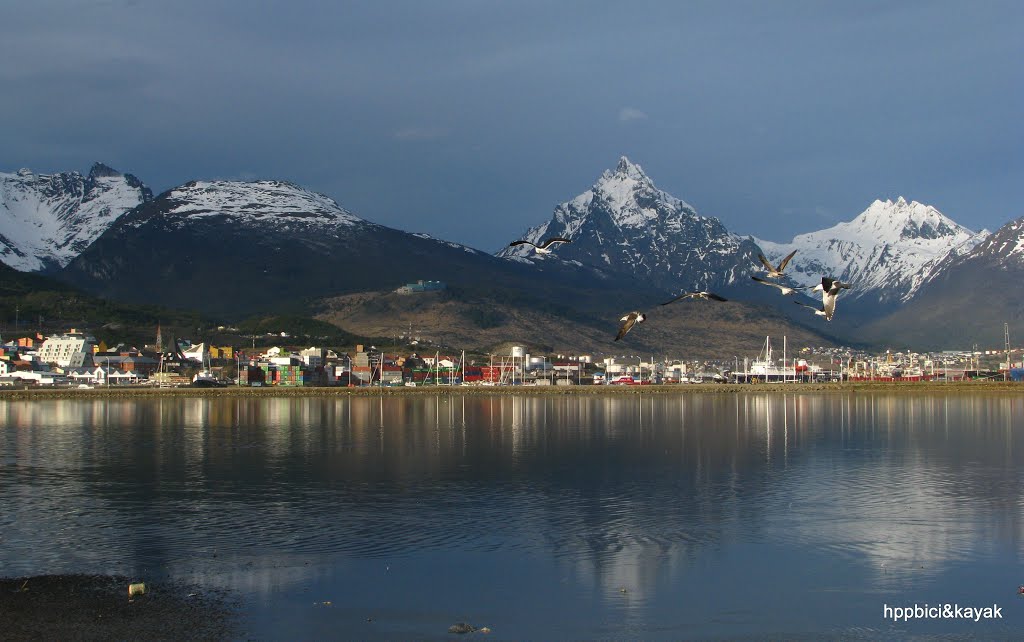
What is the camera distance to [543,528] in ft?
122

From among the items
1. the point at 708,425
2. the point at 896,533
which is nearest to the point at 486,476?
the point at 896,533

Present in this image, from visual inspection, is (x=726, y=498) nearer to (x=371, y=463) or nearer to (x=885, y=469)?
(x=885, y=469)

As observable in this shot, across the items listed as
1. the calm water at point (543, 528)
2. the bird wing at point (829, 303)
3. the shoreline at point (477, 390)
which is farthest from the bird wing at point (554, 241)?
the shoreline at point (477, 390)

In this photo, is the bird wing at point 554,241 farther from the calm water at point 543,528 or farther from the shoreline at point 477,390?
the shoreline at point 477,390

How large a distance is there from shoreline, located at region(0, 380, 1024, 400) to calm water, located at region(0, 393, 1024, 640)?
87098mm

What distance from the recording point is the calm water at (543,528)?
26.5 m

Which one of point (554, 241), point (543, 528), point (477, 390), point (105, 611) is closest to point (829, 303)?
point (554, 241)

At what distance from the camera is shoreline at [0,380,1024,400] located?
526ft

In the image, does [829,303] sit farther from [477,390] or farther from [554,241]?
[477,390]

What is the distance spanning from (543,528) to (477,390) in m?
141

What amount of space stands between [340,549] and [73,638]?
10.4m

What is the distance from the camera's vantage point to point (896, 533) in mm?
35656

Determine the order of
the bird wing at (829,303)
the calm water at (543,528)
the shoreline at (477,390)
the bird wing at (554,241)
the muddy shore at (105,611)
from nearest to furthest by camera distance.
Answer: the muddy shore at (105,611) → the calm water at (543,528) → the bird wing at (829,303) → the bird wing at (554,241) → the shoreline at (477,390)

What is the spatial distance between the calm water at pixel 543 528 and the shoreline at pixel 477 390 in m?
87.1
